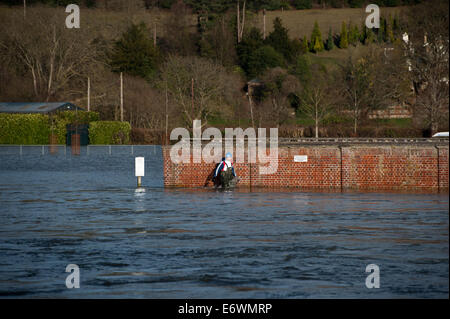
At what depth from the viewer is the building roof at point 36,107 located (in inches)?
3105

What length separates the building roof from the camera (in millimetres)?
78875

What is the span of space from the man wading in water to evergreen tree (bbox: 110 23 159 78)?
69.3m

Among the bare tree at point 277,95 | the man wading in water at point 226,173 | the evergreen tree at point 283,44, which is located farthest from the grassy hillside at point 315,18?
the man wading in water at point 226,173

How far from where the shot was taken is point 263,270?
14727 mm

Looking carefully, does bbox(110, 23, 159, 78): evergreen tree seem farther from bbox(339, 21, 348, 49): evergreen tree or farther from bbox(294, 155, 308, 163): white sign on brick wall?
bbox(294, 155, 308, 163): white sign on brick wall

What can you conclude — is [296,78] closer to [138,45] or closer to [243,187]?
[138,45]

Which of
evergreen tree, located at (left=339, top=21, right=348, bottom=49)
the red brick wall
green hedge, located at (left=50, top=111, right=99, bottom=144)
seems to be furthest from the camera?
evergreen tree, located at (left=339, top=21, right=348, bottom=49)

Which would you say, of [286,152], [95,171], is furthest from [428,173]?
[95,171]

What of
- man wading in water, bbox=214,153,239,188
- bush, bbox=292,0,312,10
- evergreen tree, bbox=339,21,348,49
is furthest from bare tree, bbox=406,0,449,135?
bush, bbox=292,0,312,10

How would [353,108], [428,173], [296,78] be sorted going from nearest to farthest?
[428,173]
[353,108]
[296,78]

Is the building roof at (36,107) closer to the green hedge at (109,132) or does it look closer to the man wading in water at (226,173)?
the green hedge at (109,132)

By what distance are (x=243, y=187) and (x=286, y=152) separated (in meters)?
2.16

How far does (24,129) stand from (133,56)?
967 inches

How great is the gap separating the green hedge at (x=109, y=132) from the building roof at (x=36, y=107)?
3.45 m
